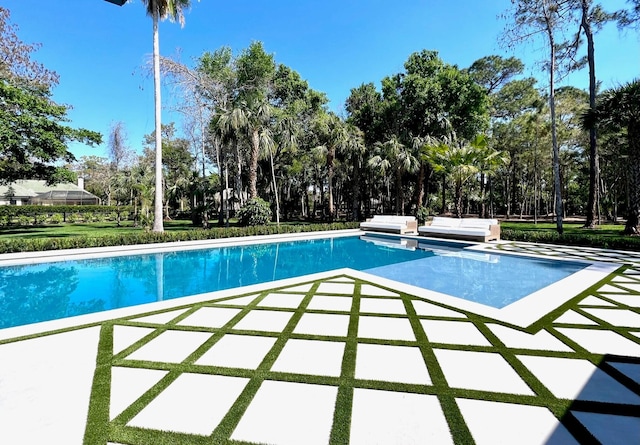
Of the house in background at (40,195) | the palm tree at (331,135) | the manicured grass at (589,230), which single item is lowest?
the manicured grass at (589,230)

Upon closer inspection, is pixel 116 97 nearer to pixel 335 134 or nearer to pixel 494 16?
pixel 335 134

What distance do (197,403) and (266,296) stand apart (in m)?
2.56

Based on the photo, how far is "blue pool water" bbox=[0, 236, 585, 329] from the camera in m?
5.23

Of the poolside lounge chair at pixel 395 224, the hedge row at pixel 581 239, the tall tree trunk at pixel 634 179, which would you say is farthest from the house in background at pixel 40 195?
the tall tree trunk at pixel 634 179

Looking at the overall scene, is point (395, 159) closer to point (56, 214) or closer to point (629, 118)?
point (629, 118)

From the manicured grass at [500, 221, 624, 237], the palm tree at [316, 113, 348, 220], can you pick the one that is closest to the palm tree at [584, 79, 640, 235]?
the manicured grass at [500, 221, 624, 237]

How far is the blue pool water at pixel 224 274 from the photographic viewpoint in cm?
523

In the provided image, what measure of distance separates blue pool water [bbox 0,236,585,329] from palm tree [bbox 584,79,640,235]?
21.3 ft

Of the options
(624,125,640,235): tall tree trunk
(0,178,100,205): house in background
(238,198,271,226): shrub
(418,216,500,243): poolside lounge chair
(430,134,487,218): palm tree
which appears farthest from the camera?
(0,178,100,205): house in background

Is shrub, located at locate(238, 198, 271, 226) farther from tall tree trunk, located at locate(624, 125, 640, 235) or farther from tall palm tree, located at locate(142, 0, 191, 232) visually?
tall tree trunk, located at locate(624, 125, 640, 235)

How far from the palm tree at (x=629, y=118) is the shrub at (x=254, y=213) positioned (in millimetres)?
14441

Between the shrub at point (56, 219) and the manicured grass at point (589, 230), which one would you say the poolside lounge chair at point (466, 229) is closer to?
the manicured grass at point (589, 230)

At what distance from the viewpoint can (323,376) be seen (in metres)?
2.44

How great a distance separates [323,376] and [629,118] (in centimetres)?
1423
